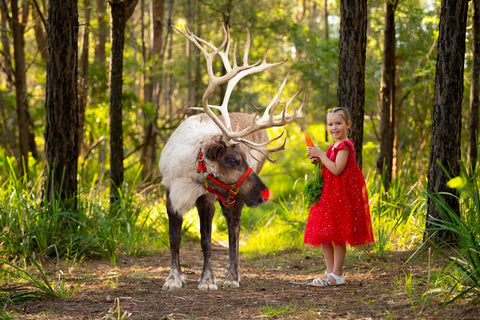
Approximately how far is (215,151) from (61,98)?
255cm

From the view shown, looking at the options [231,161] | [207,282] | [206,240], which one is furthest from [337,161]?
[207,282]

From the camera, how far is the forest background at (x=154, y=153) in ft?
20.5

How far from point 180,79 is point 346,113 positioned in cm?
1473

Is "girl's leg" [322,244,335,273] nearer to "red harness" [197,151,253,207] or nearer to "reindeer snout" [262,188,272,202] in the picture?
"reindeer snout" [262,188,272,202]

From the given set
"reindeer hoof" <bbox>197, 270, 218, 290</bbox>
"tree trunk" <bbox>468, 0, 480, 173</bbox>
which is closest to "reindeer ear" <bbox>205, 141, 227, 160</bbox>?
"reindeer hoof" <bbox>197, 270, 218, 290</bbox>

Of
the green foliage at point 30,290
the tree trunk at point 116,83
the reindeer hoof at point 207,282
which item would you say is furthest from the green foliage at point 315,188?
the tree trunk at point 116,83

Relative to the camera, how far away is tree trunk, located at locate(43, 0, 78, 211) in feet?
21.5

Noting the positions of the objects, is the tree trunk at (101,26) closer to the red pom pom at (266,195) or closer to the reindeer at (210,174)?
the reindeer at (210,174)

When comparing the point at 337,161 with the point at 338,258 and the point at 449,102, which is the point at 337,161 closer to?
the point at 338,258

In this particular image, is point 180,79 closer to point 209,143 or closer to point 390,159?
point 390,159

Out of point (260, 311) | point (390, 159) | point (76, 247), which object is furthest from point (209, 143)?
point (390, 159)

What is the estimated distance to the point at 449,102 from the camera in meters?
5.53

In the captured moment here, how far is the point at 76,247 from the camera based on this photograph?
6.47 meters

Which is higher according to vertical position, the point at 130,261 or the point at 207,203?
the point at 207,203
